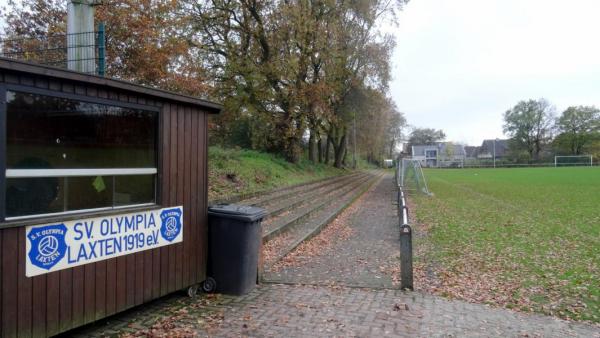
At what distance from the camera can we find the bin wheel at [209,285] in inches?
208

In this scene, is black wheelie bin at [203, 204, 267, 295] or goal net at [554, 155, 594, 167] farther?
goal net at [554, 155, 594, 167]

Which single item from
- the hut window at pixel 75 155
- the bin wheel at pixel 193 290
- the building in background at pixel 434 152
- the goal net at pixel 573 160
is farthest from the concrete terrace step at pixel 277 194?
the building in background at pixel 434 152

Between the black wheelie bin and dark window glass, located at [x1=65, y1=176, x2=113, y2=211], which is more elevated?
dark window glass, located at [x1=65, y1=176, x2=113, y2=211]

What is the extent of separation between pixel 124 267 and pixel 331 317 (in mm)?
2319

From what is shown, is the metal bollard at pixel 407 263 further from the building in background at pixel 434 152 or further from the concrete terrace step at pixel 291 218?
the building in background at pixel 434 152

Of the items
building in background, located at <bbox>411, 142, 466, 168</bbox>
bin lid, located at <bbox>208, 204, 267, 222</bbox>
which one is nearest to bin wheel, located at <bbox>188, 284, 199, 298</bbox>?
bin lid, located at <bbox>208, 204, 267, 222</bbox>

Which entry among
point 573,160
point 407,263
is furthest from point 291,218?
point 573,160

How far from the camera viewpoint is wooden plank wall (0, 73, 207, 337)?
3258 mm

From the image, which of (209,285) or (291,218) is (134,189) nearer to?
(209,285)

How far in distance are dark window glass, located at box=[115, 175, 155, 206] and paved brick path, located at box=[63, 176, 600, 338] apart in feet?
4.23

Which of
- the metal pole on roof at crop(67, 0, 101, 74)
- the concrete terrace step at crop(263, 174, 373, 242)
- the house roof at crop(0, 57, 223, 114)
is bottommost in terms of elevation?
the concrete terrace step at crop(263, 174, 373, 242)

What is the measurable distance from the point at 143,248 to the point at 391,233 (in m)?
7.20

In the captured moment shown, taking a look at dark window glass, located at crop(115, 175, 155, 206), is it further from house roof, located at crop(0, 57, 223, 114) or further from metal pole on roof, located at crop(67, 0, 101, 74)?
metal pole on roof, located at crop(67, 0, 101, 74)

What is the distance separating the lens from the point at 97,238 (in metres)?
3.95
